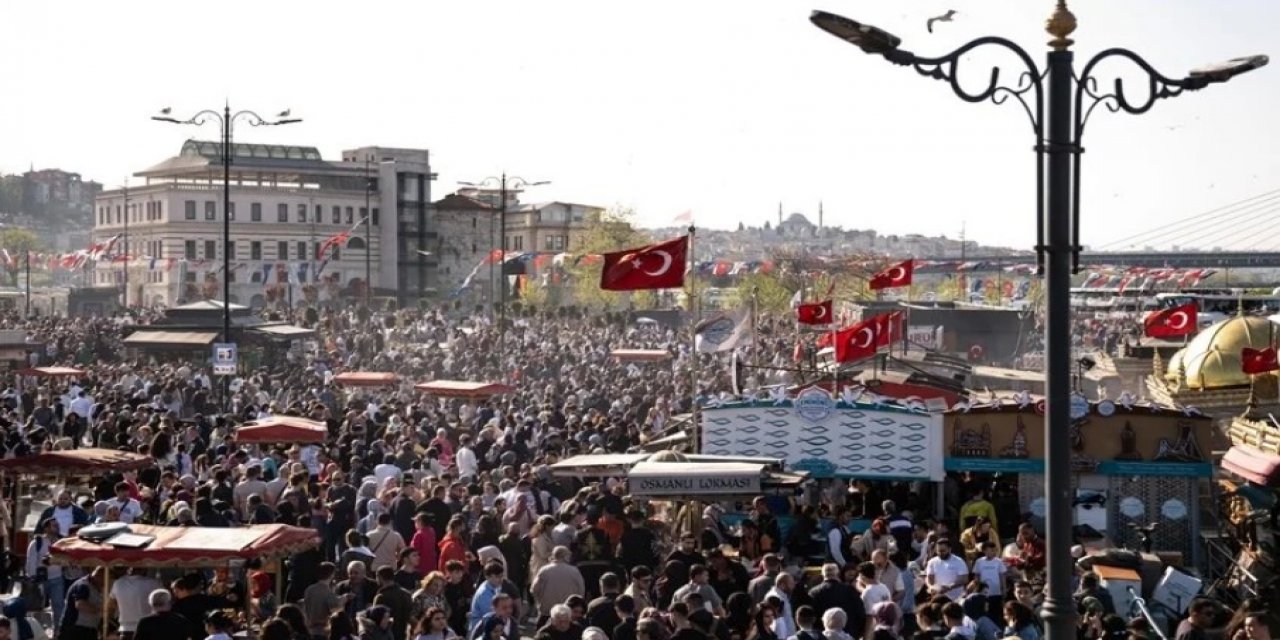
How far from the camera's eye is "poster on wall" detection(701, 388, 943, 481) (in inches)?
818

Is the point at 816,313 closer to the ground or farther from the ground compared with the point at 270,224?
closer to the ground

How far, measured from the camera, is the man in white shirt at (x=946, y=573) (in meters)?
15.3

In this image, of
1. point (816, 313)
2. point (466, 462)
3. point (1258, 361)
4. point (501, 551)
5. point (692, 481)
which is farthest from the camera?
point (816, 313)

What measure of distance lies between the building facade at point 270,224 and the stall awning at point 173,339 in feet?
157

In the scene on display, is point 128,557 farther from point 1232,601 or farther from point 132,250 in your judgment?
point 132,250

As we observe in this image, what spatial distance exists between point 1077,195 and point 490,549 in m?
8.64

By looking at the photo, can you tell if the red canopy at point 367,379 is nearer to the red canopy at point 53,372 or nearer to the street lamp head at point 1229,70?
the red canopy at point 53,372

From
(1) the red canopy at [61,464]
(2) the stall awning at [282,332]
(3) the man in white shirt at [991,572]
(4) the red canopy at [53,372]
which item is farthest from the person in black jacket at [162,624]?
(2) the stall awning at [282,332]

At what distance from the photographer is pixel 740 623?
13.8 m

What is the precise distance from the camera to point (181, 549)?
1307cm

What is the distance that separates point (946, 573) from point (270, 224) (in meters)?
95.5

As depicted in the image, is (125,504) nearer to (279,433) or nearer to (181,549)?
(181,549)

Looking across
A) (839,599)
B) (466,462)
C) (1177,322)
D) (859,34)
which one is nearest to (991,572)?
(839,599)

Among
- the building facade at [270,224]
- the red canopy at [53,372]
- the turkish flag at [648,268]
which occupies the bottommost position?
the red canopy at [53,372]
